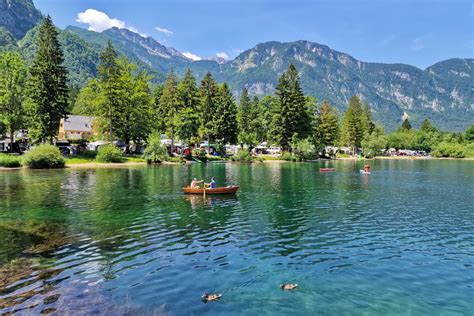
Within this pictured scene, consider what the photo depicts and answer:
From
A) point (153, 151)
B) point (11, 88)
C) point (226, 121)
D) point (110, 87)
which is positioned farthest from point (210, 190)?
point (226, 121)

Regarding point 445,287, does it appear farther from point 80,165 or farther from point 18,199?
point 80,165

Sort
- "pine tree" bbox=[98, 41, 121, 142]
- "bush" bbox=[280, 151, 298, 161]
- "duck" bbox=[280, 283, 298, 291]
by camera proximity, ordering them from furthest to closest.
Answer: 1. "bush" bbox=[280, 151, 298, 161]
2. "pine tree" bbox=[98, 41, 121, 142]
3. "duck" bbox=[280, 283, 298, 291]

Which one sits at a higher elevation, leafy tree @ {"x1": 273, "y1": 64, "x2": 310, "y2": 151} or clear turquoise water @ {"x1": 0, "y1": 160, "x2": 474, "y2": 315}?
leafy tree @ {"x1": 273, "y1": 64, "x2": 310, "y2": 151}

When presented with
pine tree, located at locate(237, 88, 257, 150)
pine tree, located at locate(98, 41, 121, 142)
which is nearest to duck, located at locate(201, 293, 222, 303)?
pine tree, located at locate(98, 41, 121, 142)

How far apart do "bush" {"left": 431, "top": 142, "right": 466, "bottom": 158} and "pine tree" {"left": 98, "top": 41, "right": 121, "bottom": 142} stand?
16385 centimetres

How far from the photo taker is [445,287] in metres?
16.1

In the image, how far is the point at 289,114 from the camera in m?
119

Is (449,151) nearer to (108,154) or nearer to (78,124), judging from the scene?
(108,154)

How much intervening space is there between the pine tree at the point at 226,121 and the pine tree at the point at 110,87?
32.2 m

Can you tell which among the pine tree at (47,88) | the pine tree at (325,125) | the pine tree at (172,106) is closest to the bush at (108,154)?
the pine tree at (47,88)

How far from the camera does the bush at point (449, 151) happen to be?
18175cm

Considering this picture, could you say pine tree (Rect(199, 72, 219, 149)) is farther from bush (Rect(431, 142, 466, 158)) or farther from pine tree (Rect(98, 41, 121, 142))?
bush (Rect(431, 142, 466, 158))

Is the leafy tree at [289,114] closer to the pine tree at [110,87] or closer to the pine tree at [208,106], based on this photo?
the pine tree at [208,106]

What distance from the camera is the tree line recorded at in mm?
80312
